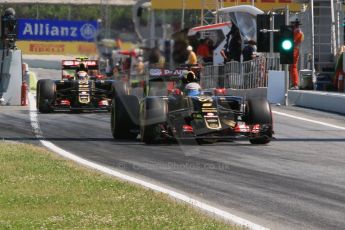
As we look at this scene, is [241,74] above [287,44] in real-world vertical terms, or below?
below

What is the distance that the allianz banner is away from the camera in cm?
1112

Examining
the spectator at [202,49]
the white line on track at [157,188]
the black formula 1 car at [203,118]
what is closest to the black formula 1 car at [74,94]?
the white line on track at [157,188]

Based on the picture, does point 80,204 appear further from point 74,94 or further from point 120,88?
point 74,94

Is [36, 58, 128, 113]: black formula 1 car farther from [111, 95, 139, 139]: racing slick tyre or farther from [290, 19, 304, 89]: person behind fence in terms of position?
[111, 95, 139, 139]: racing slick tyre

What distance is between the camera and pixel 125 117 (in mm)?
19844

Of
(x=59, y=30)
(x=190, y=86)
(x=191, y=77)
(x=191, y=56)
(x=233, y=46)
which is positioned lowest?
(x=190, y=86)

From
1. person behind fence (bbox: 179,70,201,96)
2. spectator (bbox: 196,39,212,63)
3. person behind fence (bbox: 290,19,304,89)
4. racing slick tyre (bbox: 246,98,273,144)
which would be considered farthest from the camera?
person behind fence (bbox: 290,19,304,89)

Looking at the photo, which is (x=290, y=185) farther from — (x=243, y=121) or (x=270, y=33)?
Answer: (x=270, y=33)

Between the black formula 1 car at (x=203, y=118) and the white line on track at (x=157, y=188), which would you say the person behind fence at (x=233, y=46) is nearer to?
the white line on track at (x=157, y=188)

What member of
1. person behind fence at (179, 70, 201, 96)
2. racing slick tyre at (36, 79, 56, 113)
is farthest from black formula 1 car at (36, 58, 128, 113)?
person behind fence at (179, 70, 201, 96)

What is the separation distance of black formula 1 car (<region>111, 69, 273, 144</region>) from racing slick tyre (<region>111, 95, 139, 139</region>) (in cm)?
54

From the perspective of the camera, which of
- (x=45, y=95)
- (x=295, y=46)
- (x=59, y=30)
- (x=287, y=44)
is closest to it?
(x=59, y=30)

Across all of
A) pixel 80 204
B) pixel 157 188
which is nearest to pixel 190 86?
pixel 157 188

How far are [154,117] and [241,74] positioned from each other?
14468 millimetres
